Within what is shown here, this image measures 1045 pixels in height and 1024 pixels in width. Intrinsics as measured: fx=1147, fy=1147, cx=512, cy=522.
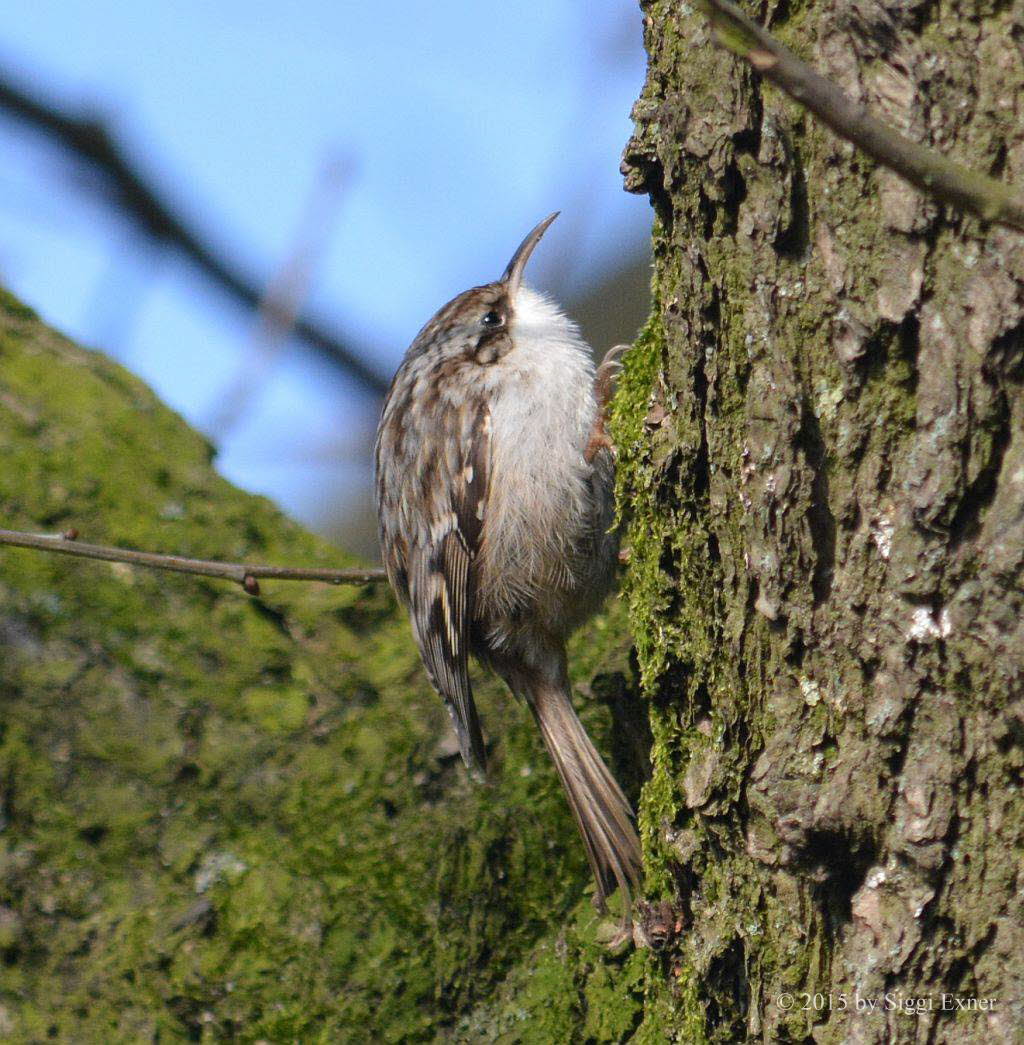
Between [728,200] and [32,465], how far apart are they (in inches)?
75.1

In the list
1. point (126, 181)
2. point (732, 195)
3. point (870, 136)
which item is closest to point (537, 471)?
point (732, 195)

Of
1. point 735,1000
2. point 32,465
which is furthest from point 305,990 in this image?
point 32,465

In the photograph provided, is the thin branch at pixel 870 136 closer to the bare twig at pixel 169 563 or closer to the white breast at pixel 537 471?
the bare twig at pixel 169 563

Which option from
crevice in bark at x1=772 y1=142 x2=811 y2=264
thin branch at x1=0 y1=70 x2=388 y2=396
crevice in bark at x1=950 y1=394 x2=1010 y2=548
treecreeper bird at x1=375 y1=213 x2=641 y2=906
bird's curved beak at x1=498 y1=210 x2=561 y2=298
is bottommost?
crevice in bark at x1=950 y1=394 x2=1010 y2=548

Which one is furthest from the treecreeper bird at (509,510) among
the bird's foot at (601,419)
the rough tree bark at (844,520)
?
the rough tree bark at (844,520)

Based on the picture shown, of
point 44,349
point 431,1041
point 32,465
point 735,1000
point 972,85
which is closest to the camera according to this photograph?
point 972,85

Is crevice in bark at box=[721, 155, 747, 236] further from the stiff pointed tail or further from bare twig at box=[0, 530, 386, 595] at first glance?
bare twig at box=[0, 530, 386, 595]

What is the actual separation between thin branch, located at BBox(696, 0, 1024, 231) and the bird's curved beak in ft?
7.45

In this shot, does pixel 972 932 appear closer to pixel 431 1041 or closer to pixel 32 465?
pixel 431 1041

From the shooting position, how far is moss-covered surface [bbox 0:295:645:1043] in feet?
6.70

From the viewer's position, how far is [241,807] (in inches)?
91.4

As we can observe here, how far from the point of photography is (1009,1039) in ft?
4.05

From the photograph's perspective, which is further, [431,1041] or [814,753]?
[431,1041]

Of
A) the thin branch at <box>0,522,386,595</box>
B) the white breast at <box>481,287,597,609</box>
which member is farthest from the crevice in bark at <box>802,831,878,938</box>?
the white breast at <box>481,287,597,609</box>
